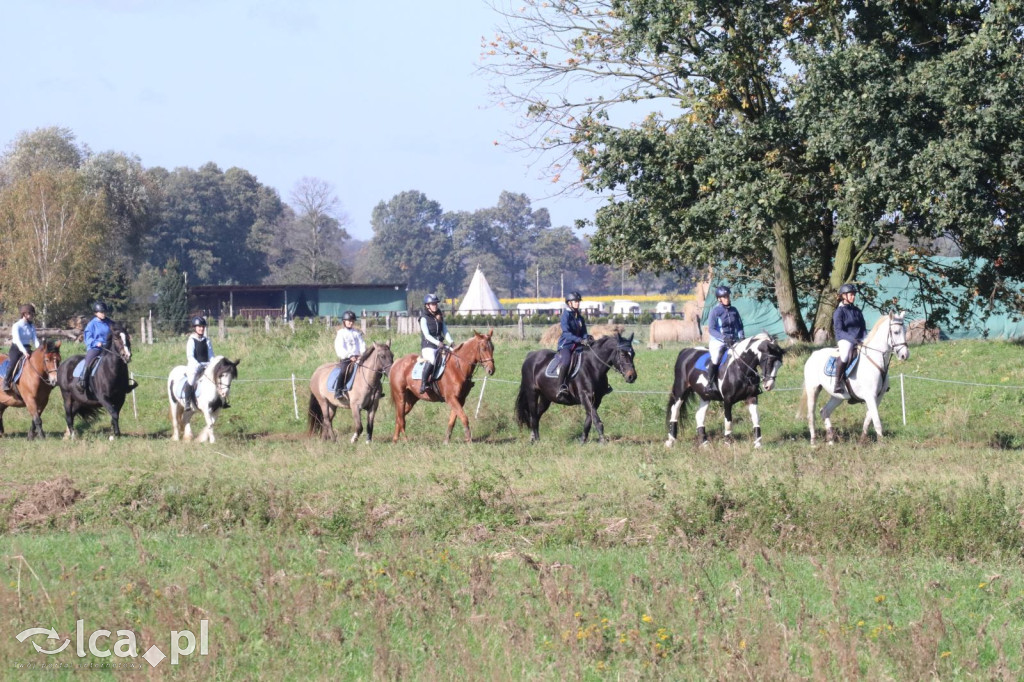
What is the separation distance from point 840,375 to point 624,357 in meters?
3.44

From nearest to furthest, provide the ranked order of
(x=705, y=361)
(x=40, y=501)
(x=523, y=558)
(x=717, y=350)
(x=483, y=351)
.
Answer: (x=523, y=558)
(x=40, y=501)
(x=717, y=350)
(x=705, y=361)
(x=483, y=351)

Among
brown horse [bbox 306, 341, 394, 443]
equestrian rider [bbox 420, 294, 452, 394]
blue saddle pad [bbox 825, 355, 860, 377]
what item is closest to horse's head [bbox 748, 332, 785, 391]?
blue saddle pad [bbox 825, 355, 860, 377]

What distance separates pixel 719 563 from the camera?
1037 cm

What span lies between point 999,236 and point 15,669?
19874 mm

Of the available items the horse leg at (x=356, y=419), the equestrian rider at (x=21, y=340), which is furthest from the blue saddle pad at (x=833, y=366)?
the equestrian rider at (x=21, y=340)

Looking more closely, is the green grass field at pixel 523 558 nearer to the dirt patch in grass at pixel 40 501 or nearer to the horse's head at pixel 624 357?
the dirt patch in grass at pixel 40 501

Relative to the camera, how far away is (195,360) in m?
20.7

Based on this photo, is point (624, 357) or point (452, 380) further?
point (452, 380)

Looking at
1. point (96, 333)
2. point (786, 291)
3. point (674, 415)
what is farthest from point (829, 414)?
point (96, 333)

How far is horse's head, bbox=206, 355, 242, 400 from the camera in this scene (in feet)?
66.6

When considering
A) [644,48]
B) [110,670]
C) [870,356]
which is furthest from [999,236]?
[110,670]

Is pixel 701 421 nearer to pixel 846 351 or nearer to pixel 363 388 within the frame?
pixel 846 351

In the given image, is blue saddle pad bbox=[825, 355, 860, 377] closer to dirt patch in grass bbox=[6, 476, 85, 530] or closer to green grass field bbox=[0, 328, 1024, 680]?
green grass field bbox=[0, 328, 1024, 680]

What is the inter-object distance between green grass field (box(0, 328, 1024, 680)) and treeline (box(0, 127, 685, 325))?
44.1 m
